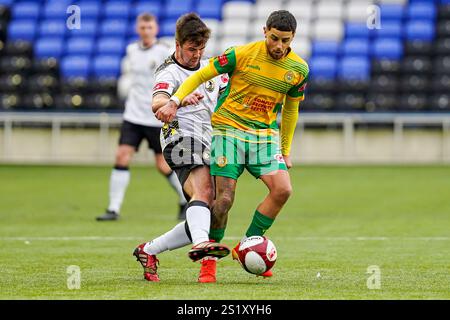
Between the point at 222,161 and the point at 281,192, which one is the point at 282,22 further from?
the point at 281,192

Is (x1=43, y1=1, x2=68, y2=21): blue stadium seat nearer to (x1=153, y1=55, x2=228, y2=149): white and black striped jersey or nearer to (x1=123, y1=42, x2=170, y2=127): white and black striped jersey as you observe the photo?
(x1=123, y1=42, x2=170, y2=127): white and black striped jersey

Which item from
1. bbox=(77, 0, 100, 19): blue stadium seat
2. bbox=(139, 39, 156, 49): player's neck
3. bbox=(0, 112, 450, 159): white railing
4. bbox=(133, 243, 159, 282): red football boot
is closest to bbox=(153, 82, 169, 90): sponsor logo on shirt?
bbox=(133, 243, 159, 282): red football boot

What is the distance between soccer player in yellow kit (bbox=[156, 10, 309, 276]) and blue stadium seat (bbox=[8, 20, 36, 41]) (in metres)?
18.2

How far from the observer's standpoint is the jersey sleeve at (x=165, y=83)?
758 centimetres

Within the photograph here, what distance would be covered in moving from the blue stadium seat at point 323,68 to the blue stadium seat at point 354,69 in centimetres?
17

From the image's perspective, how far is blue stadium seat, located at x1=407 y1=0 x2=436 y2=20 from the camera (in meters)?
24.6

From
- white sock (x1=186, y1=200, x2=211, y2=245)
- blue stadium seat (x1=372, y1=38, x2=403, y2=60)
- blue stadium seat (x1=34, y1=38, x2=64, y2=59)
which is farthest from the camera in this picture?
blue stadium seat (x1=34, y1=38, x2=64, y2=59)

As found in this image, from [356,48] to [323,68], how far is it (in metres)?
0.97

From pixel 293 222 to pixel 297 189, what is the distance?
4286 mm

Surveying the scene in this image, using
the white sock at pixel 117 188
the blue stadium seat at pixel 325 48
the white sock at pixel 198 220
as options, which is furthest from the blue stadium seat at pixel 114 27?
the white sock at pixel 198 220

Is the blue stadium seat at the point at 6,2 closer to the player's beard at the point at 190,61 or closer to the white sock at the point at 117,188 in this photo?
the white sock at the point at 117,188

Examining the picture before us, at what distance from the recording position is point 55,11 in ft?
85.1

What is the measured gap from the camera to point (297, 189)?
16625 mm

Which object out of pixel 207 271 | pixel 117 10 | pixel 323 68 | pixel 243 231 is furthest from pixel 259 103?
pixel 117 10
